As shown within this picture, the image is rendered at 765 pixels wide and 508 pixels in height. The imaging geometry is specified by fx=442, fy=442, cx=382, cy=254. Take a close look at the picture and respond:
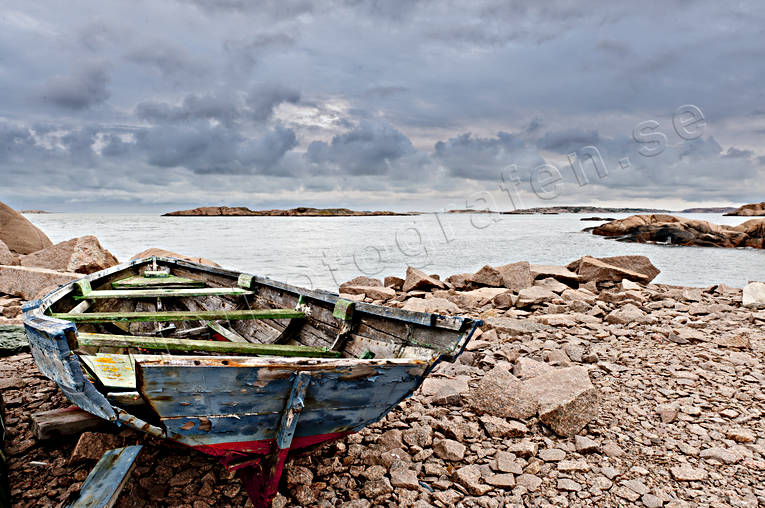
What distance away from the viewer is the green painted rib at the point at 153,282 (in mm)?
6461

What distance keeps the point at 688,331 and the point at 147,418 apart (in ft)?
22.4

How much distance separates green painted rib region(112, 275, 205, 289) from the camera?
6461 millimetres

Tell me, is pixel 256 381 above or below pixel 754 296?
above

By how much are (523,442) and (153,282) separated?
18.7ft

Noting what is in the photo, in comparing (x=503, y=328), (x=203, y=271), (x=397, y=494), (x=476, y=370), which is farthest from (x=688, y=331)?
(x=203, y=271)

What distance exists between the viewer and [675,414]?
404 cm

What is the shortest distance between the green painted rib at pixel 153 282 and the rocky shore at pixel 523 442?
1.43m

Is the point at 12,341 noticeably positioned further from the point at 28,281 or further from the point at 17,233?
the point at 17,233

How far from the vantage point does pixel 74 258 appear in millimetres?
11297

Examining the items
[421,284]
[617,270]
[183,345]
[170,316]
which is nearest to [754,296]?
[617,270]

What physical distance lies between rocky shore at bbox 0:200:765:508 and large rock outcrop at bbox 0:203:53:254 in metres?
12.7

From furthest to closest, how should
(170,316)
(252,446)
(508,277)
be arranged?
(508,277), (170,316), (252,446)

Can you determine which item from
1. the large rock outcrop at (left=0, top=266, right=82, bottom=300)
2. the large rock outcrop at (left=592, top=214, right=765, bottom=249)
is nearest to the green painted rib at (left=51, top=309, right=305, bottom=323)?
the large rock outcrop at (left=0, top=266, right=82, bottom=300)

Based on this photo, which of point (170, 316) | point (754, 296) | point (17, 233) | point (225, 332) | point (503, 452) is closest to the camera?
point (503, 452)
